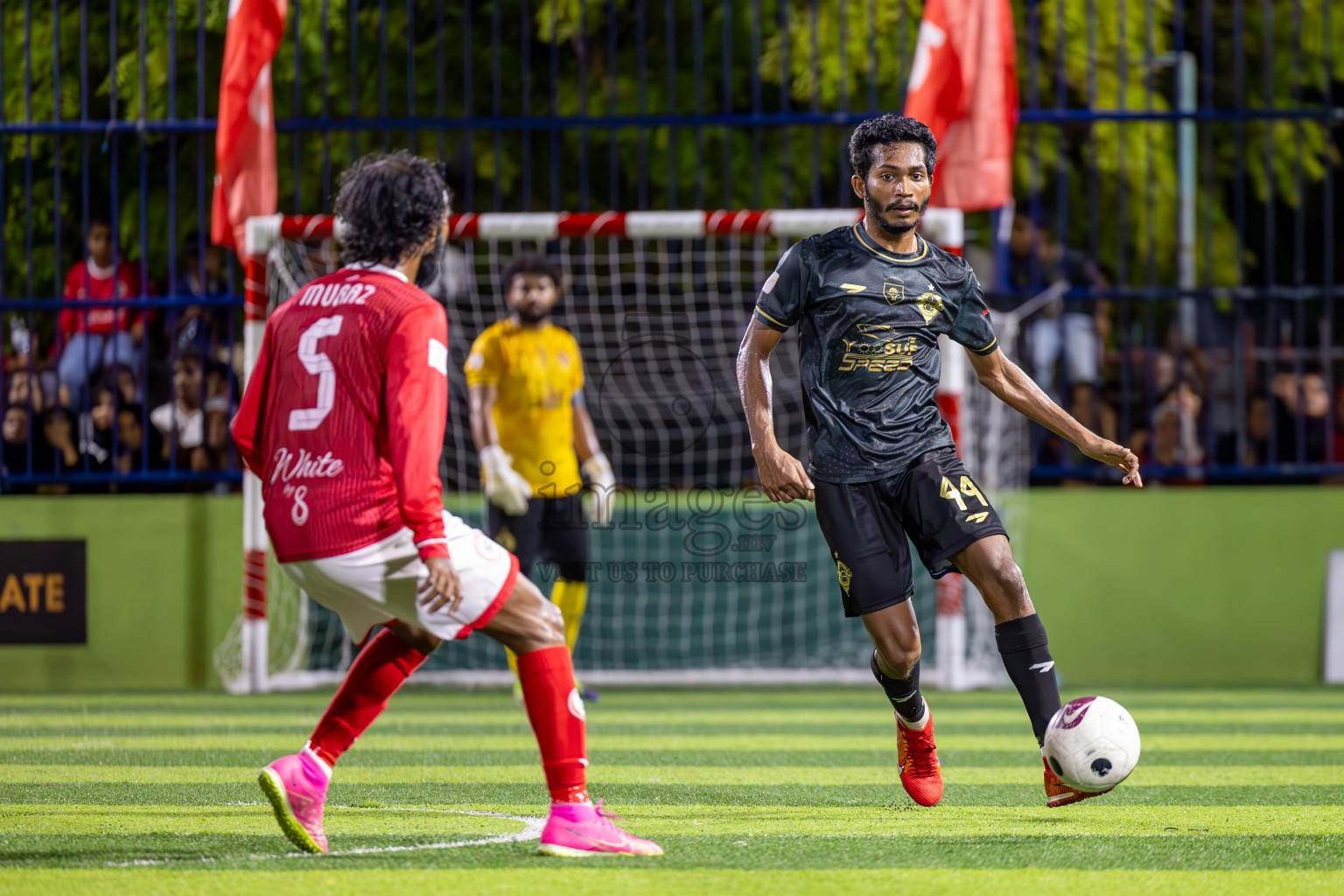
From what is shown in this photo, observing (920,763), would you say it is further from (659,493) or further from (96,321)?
(96,321)

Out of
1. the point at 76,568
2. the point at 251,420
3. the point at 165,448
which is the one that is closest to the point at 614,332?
the point at 165,448

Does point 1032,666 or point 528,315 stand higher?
point 528,315

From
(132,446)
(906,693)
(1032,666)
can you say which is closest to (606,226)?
(132,446)

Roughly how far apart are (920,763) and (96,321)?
7563 millimetres

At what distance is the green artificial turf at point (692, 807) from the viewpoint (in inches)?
153

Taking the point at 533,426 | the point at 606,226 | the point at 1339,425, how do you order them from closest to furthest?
the point at 533,426, the point at 606,226, the point at 1339,425

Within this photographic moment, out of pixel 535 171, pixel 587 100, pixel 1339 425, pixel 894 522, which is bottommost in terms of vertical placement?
pixel 1339 425

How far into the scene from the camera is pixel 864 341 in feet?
17.2

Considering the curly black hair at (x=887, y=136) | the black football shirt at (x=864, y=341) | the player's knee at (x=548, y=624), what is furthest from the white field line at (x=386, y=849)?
the curly black hair at (x=887, y=136)

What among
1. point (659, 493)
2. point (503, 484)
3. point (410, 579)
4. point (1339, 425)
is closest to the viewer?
point (410, 579)

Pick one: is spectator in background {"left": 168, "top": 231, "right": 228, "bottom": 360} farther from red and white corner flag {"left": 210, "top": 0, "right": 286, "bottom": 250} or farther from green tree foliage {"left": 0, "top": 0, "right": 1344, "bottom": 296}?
red and white corner flag {"left": 210, "top": 0, "right": 286, "bottom": 250}

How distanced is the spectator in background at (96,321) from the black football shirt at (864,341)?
22.4 ft

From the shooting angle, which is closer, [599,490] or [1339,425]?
[599,490]

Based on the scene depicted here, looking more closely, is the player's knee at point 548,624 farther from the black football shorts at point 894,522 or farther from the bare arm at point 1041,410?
the bare arm at point 1041,410
